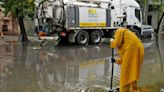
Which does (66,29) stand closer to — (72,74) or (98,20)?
(98,20)

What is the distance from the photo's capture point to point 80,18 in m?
25.1

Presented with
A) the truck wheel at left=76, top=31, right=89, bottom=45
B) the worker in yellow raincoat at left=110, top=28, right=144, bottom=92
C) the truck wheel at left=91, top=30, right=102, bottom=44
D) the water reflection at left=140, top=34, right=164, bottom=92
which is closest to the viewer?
the worker in yellow raincoat at left=110, top=28, right=144, bottom=92

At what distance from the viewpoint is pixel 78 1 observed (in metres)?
25.6

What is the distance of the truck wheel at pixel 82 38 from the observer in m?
25.0

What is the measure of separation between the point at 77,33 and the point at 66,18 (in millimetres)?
1413

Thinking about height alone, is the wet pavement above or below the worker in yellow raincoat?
below

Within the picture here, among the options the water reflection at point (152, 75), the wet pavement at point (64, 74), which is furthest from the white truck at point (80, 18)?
the water reflection at point (152, 75)

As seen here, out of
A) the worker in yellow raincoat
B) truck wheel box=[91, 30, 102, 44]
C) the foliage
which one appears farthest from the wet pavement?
truck wheel box=[91, 30, 102, 44]

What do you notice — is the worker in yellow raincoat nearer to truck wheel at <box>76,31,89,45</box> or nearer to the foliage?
truck wheel at <box>76,31,89,45</box>

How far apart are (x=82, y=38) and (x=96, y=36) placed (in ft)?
4.92

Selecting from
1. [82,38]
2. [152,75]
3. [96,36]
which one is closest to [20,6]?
[82,38]

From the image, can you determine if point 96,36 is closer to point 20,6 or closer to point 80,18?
→ point 80,18

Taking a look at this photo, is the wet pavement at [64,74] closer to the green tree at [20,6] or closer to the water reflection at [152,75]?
the water reflection at [152,75]

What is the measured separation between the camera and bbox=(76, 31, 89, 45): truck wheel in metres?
25.0
